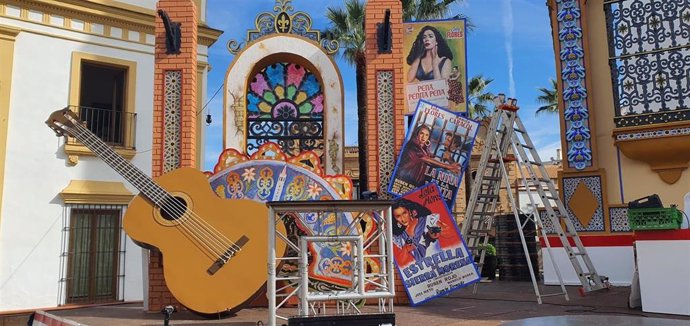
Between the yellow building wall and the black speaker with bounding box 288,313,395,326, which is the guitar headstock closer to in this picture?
the black speaker with bounding box 288,313,395,326

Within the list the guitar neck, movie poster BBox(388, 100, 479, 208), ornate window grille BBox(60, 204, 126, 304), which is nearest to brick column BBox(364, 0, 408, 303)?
movie poster BBox(388, 100, 479, 208)

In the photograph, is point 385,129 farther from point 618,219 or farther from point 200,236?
point 618,219

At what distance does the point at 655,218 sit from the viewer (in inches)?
296

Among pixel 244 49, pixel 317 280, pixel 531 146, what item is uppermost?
pixel 244 49

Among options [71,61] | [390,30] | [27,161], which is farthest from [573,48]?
[27,161]

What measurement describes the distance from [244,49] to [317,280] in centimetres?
418

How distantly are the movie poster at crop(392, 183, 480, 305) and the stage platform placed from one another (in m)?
0.38

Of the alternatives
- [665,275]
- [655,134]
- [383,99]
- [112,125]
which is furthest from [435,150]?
[112,125]

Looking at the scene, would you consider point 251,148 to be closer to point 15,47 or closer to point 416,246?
point 416,246

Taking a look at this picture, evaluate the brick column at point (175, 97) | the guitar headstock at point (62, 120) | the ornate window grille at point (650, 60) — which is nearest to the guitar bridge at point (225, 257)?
the brick column at point (175, 97)

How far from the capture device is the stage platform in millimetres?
6090

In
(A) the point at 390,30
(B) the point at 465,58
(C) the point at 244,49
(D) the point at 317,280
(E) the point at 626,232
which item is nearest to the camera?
(D) the point at 317,280

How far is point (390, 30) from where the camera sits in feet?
29.7

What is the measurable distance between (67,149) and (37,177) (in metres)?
0.78
